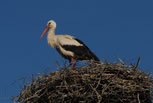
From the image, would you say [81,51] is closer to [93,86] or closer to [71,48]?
[71,48]

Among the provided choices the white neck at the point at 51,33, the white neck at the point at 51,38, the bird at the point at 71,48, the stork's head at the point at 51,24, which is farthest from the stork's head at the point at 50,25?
the bird at the point at 71,48

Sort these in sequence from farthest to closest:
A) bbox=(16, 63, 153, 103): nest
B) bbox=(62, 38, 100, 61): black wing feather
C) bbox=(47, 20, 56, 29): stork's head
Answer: bbox=(47, 20, 56, 29): stork's head < bbox=(62, 38, 100, 61): black wing feather < bbox=(16, 63, 153, 103): nest

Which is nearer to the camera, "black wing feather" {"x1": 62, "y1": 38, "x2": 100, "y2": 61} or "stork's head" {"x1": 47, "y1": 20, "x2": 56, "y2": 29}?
"black wing feather" {"x1": 62, "y1": 38, "x2": 100, "y2": 61}

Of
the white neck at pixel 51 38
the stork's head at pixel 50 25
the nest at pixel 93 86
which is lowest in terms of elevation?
the nest at pixel 93 86

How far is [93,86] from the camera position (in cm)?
685

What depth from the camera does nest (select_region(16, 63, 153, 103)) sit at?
6.73 metres

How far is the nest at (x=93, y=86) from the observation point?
6.73 meters

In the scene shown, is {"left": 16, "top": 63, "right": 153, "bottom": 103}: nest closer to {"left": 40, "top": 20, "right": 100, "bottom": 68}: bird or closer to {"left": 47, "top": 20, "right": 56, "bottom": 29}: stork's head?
{"left": 40, "top": 20, "right": 100, "bottom": 68}: bird

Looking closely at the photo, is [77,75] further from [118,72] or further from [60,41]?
[60,41]

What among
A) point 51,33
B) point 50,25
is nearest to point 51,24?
point 50,25

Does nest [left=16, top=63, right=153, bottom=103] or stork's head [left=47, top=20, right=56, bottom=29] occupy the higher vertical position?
stork's head [left=47, top=20, right=56, bottom=29]

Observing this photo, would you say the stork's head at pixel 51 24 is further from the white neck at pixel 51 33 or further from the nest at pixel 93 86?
the nest at pixel 93 86

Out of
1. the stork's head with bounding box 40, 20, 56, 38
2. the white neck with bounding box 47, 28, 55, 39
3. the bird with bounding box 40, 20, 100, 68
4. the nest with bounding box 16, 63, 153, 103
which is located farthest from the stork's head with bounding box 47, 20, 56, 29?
the nest with bounding box 16, 63, 153, 103

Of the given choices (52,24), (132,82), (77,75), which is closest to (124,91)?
(132,82)
